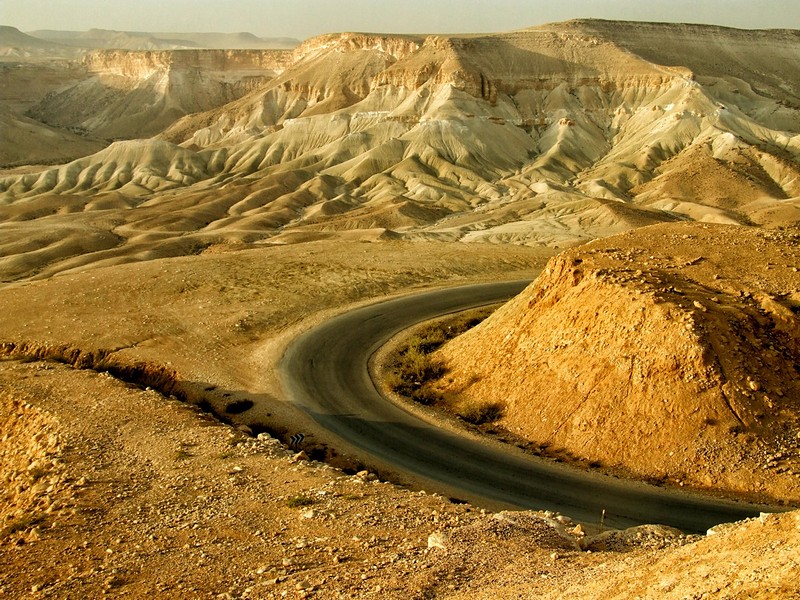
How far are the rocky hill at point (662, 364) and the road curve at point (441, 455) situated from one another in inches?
46.8

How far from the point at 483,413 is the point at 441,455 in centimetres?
321

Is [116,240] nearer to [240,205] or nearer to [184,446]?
[240,205]

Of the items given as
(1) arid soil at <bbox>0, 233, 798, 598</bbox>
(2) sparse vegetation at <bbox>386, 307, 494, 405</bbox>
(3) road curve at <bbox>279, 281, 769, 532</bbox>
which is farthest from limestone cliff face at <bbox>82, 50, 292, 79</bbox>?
(1) arid soil at <bbox>0, 233, 798, 598</bbox>

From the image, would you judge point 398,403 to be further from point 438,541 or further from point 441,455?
point 438,541

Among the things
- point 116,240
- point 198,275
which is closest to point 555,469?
point 198,275

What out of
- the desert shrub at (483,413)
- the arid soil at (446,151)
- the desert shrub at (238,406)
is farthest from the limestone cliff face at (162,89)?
the desert shrub at (483,413)

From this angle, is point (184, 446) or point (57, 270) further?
point (57, 270)

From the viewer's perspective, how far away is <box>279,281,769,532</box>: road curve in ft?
58.9

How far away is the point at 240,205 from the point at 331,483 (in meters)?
83.2

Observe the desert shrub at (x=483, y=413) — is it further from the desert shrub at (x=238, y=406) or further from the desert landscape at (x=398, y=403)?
the desert shrub at (x=238, y=406)

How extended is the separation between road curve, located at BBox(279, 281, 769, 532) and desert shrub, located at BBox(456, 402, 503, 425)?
52.3 inches

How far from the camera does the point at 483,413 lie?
24031 millimetres

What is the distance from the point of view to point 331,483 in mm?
16984

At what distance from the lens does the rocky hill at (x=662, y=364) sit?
19578 mm
